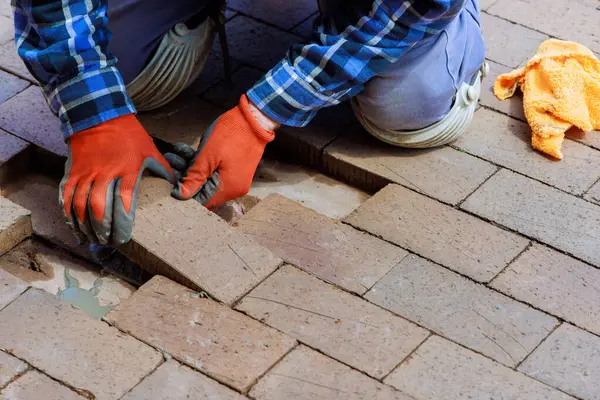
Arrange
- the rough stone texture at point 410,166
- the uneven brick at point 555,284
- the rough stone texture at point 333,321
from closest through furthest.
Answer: the rough stone texture at point 333,321, the uneven brick at point 555,284, the rough stone texture at point 410,166

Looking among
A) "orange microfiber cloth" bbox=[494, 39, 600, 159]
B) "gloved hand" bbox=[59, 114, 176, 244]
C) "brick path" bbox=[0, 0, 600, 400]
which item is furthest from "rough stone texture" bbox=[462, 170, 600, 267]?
"gloved hand" bbox=[59, 114, 176, 244]

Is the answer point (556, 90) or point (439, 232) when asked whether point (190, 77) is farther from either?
point (556, 90)

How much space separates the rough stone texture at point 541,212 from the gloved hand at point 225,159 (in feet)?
2.29

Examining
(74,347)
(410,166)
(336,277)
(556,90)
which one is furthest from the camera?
(556,90)

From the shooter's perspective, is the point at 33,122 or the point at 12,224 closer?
the point at 12,224

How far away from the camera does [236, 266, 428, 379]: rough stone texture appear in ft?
8.32

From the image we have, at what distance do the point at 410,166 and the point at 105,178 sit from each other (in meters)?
1.03

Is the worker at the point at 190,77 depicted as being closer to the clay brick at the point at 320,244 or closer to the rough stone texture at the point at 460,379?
the clay brick at the point at 320,244

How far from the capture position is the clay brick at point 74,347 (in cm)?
245

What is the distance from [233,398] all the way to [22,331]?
61 centimetres

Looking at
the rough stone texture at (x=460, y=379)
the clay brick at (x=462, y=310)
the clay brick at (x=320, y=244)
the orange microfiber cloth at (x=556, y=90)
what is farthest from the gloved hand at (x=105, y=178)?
the orange microfiber cloth at (x=556, y=90)

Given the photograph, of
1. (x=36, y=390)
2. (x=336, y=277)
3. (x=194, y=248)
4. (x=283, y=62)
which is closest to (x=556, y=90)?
(x=283, y=62)

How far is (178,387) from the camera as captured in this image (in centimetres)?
245

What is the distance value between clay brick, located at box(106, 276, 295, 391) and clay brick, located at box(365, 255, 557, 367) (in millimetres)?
368
